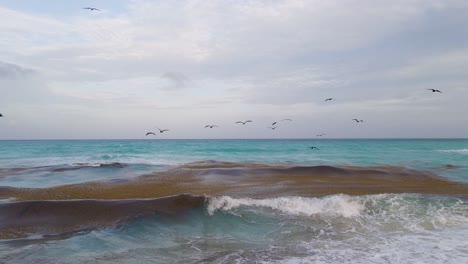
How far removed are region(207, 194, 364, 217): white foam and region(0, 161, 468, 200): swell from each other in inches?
62.4

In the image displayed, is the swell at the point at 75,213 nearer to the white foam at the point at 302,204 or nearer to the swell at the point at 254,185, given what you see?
the white foam at the point at 302,204

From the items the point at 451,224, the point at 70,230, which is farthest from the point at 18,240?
the point at 451,224

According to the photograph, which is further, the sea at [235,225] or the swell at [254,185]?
the swell at [254,185]

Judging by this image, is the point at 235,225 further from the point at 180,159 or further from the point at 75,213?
the point at 180,159

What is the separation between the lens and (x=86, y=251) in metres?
8.92

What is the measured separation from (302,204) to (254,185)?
5269mm

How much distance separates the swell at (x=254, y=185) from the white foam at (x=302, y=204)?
1.59m

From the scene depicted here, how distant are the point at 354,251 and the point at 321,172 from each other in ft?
52.3

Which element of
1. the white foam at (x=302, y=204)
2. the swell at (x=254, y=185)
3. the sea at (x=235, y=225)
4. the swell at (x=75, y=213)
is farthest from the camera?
the swell at (x=254, y=185)

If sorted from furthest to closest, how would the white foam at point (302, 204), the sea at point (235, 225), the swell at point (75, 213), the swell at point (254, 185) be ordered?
the swell at point (254, 185) < the white foam at point (302, 204) < the swell at point (75, 213) < the sea at point (235, 225)

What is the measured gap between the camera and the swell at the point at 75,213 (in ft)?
35.2

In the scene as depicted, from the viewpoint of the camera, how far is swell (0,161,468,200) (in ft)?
52.7

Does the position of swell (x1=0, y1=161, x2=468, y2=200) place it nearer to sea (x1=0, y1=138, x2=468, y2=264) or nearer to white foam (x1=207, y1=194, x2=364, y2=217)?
sea (x1=0, y1=138, x2=468, y2=264)

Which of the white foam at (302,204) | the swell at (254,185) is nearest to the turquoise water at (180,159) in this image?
the swell at (254,185)
